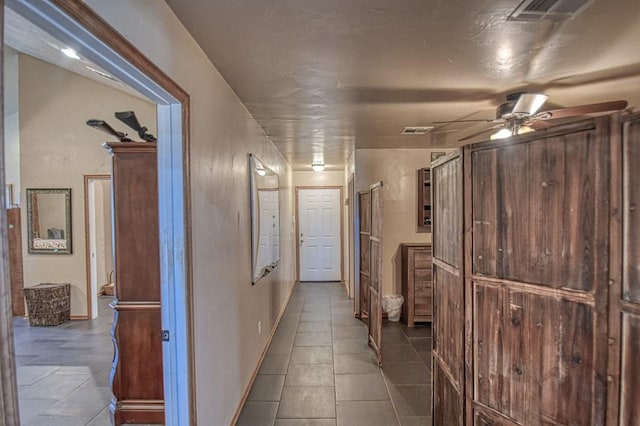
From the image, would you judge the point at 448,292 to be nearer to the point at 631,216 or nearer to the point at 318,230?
the point at 631,216

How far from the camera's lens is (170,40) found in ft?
4.85

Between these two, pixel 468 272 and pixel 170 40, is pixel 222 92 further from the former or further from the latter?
pixel 468 272

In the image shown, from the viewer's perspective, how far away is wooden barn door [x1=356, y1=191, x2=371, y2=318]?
14.9ft

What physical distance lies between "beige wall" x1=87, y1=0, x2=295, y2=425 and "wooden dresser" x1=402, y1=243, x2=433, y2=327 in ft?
7.80

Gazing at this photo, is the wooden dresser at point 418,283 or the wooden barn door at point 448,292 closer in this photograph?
the wooden barn door at point 448,292

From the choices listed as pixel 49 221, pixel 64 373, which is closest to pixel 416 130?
pixel 64 373

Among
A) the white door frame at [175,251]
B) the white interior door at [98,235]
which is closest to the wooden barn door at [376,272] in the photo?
the white door frame at [175,251]

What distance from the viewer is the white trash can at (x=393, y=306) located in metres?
4.82

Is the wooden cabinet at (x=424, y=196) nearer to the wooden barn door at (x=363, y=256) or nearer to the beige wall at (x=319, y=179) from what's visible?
the wooden barn door at (x=363, y=256)

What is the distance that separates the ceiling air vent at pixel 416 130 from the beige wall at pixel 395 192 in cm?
97

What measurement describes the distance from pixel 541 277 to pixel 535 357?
322 mm

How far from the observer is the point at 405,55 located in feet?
6.48

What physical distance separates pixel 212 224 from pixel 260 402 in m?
1.66

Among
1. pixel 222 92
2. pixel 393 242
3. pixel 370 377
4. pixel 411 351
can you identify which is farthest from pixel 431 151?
pixel 222 92
